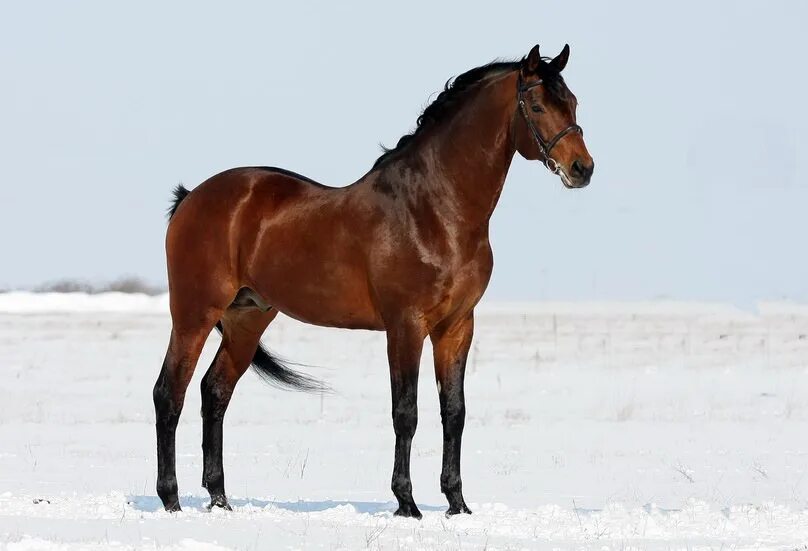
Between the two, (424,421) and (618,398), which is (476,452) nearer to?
(424,421)

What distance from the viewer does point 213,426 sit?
9.38m

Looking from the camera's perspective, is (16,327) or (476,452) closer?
(476,452)

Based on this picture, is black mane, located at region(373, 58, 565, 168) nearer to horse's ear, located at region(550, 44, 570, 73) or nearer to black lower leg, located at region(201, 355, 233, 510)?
horse's ear, located at region(550, 44, 570, 73)

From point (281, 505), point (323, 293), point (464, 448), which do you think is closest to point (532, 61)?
point (323, 293)

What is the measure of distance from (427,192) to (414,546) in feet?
8.00

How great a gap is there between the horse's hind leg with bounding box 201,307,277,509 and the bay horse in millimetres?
18

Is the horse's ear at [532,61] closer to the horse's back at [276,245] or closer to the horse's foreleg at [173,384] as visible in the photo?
the horse's back at [276,245]

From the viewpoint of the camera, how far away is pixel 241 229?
358 inches

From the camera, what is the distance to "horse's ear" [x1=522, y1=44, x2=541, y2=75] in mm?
7867

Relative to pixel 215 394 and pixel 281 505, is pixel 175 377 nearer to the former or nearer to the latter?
pixel 215 394

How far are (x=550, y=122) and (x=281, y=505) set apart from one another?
11.9 ft

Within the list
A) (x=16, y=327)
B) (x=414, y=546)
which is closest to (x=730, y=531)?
(x=414, y=546)

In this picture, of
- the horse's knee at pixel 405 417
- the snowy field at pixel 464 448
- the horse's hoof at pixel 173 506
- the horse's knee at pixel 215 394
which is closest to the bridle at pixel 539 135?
the horse's knee at pixel 405 417

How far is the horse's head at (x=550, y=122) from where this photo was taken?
7.71 m
